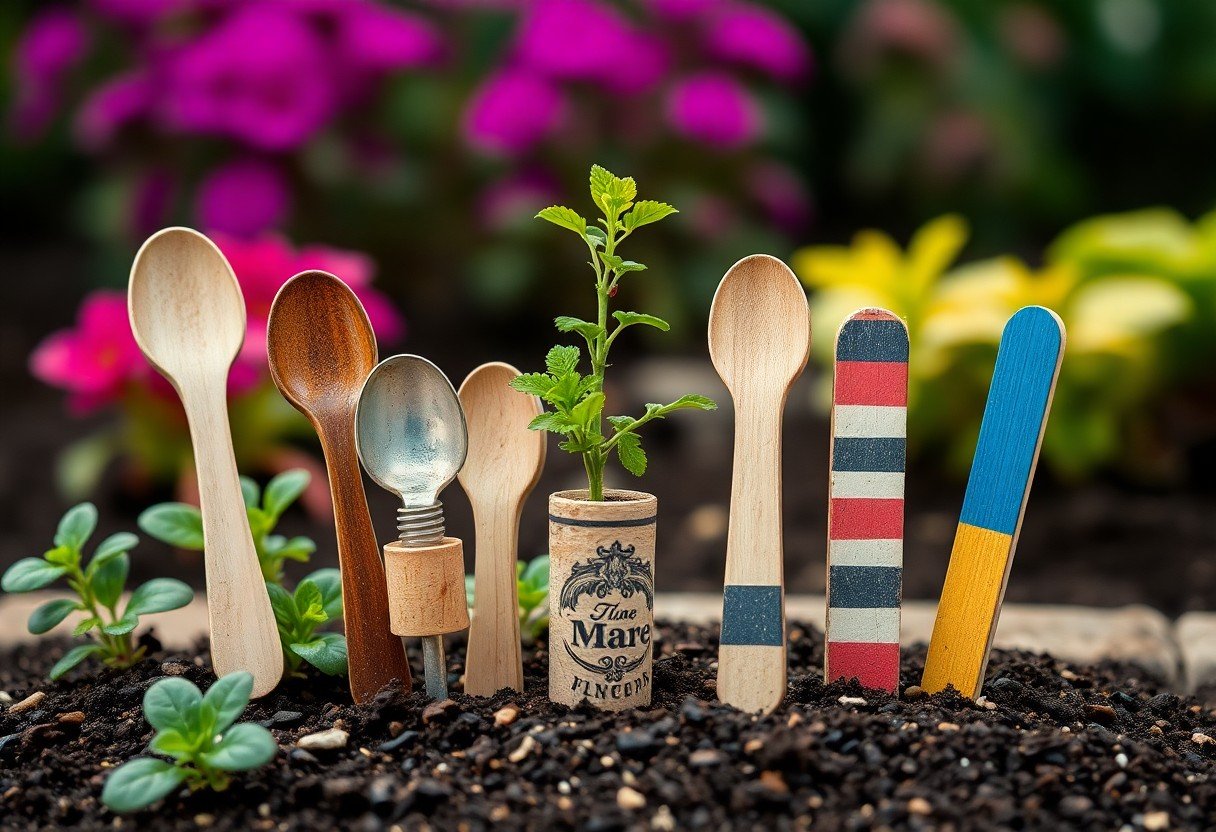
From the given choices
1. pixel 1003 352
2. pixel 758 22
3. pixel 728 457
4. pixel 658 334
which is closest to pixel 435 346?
pixel 658 334

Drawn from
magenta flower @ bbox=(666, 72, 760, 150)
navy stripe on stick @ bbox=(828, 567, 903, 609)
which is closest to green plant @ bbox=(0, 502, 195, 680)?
navy stripe on stick @ bbox=(828, 567, 903, 609)

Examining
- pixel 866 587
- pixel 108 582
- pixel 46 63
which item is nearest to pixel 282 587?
pixel 108 582

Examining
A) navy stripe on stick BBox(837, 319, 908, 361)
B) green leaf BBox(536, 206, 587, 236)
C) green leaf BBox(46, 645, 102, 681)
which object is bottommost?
green leaf BBox(46, 645, 102, 681)

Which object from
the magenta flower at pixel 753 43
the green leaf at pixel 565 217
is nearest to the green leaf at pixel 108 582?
the green leaf at pixel 565 217

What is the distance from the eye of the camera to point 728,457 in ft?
9.55

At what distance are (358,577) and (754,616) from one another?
1.26ft

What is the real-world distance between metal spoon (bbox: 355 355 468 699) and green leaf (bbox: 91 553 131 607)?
0.37 metres

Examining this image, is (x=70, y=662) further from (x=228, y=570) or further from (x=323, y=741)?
(x=323, y=741)

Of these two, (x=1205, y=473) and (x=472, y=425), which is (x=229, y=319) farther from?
(x=1205, y=473)

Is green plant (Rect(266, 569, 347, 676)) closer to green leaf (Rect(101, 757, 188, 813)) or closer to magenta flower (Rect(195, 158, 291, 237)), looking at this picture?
green leaf (Rect(101, 757, 188, 813))

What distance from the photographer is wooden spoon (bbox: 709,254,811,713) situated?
110 centimetres

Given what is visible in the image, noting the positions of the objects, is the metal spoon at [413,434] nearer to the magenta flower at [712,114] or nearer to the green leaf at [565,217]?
the green leaf at [565,217]

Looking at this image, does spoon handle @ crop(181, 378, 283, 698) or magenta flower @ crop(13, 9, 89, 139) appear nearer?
spoon handle @ crop(181, 378, 283, 698)

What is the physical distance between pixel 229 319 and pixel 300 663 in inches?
14.4
